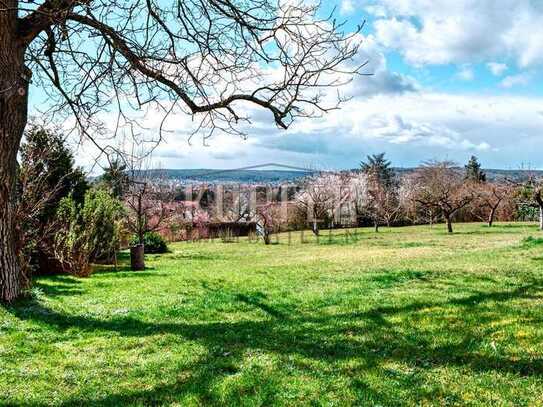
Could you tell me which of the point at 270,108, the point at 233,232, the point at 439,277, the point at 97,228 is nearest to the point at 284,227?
the point at 233,232

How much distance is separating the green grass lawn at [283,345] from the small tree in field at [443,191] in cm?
2549

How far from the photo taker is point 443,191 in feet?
121

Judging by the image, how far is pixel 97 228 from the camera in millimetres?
16812

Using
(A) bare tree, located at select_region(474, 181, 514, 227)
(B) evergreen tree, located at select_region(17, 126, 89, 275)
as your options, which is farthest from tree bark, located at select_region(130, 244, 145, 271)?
(A) bare tree, located at select_region(474, 181, 514, 227)

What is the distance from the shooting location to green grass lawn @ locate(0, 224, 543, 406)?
172 inches

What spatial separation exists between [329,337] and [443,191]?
33012mm

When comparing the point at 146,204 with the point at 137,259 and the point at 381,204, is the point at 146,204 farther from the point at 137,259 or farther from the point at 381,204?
the point at 381,204

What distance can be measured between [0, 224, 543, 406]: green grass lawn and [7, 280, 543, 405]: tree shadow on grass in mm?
20

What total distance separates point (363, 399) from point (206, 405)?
51.8 inches

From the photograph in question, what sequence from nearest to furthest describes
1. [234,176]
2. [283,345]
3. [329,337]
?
[283,345] < [329,337] < [234,176]

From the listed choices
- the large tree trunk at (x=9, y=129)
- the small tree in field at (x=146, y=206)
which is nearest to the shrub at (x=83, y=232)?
the small tree in field at (x=146, y=206)

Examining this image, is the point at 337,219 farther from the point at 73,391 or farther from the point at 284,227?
the point at 73,391

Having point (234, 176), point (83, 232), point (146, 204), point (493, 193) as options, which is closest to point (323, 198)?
point (234, 176)

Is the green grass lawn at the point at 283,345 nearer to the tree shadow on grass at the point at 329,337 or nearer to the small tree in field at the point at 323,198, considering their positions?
the tree shadow on grass at the point at 329,337
